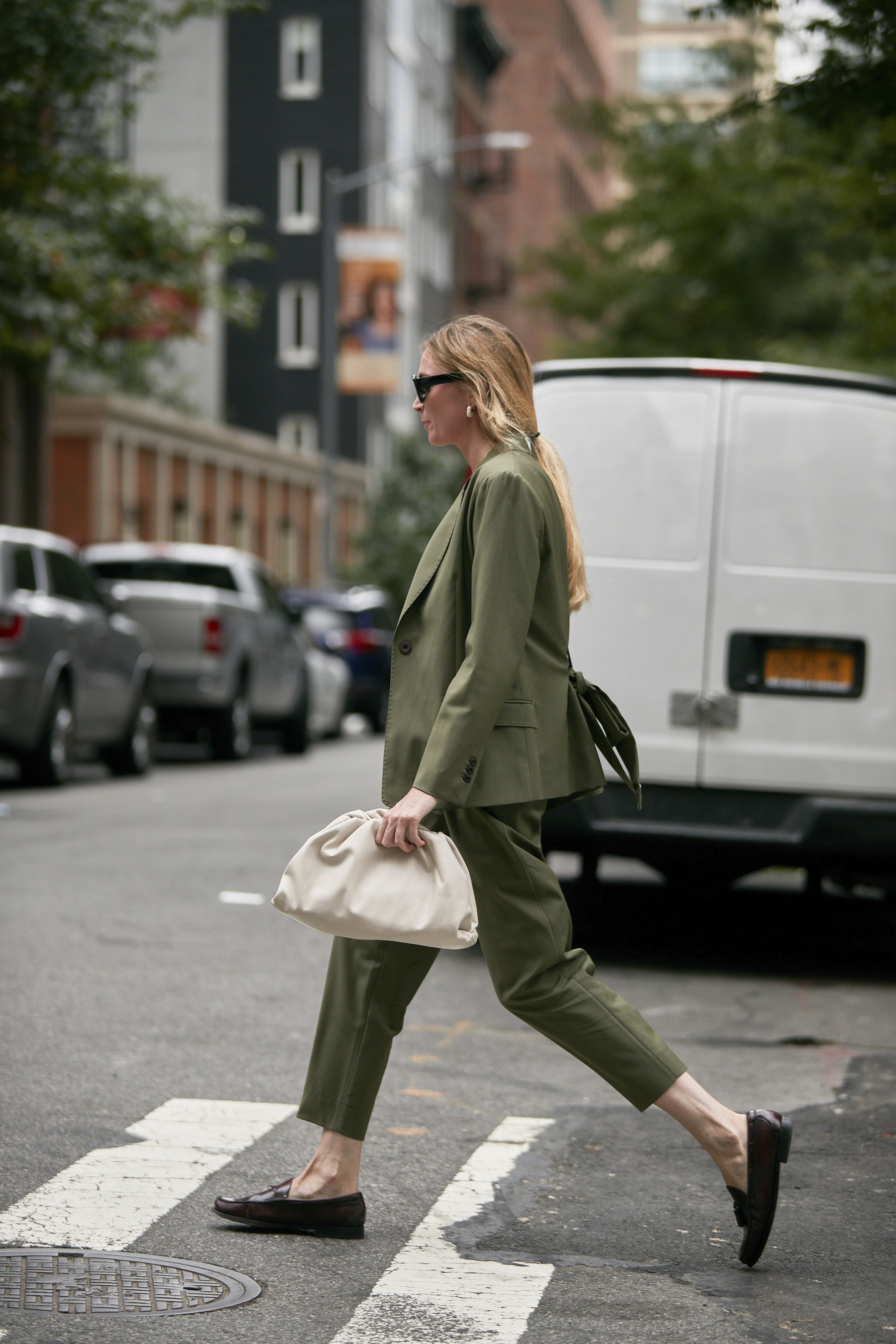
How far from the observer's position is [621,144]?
112 ft

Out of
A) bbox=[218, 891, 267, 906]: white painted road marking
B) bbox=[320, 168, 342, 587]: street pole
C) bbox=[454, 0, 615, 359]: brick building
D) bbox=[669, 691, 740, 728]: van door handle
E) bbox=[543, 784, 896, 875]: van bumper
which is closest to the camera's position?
bbox=[543, 784, 896, 875]: van bumper

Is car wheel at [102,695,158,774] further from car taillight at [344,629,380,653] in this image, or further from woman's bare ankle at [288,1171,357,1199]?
woman's bare ankle at [288,1171,357,1199]

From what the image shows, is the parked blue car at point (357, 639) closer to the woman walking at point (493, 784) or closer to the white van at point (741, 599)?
the white van at point (741, 599)

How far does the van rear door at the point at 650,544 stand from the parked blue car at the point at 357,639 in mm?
17346

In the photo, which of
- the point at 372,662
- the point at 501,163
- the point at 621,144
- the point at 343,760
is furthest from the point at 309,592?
the point at 501,163

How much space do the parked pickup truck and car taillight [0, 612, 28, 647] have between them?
315cm

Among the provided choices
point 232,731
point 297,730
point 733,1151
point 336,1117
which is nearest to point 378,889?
point 336,1117

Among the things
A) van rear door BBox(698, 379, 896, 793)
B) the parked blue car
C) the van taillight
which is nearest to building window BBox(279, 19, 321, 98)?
the parked blue car

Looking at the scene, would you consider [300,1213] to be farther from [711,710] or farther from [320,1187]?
[711,710]

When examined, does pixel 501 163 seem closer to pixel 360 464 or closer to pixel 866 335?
pixel 360 464

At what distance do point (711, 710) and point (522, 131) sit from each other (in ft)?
237

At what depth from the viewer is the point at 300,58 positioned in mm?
50312

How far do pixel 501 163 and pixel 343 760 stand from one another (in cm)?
5000

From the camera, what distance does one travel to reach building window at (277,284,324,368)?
5122 cm
